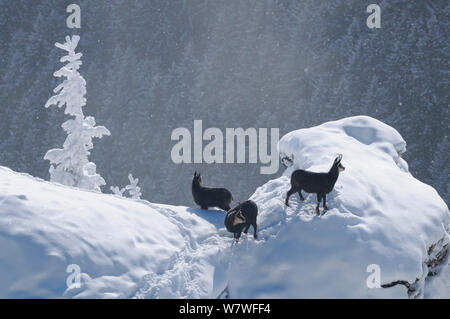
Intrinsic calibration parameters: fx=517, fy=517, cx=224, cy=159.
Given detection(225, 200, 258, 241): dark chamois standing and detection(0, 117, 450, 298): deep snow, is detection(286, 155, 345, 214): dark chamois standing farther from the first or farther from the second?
detection(225, 200, 258, 241): dark chamois standing

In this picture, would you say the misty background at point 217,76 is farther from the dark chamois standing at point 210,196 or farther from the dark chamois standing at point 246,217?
the dark chamois standing at point 246,217

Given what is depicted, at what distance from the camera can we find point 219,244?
8.86 meters

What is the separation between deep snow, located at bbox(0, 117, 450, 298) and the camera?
7242 millimetres

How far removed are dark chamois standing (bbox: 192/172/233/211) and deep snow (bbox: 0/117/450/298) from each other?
443mm

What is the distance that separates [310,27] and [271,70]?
8.03m

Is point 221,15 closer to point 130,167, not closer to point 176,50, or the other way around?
point 176,50

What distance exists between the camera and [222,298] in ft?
25.9

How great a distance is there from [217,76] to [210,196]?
196 feet

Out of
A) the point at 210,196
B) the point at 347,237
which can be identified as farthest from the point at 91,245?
the point at 347,237

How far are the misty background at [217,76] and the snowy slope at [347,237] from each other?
4353 centimetres

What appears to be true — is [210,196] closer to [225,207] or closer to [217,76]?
[225,207]

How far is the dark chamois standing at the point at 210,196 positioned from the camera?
33.9 ft

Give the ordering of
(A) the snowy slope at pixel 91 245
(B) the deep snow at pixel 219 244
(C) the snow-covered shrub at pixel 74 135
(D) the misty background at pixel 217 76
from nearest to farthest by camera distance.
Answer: (A) the snowy slope at pixel 91 245
(B) the deep snow at pixel 219 244
(C) the snow-covered shrub at pixel 74 135
(D) the misty background at pixel 217 76

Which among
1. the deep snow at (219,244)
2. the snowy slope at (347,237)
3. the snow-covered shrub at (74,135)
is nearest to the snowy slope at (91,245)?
the deep snow at (219,244)
